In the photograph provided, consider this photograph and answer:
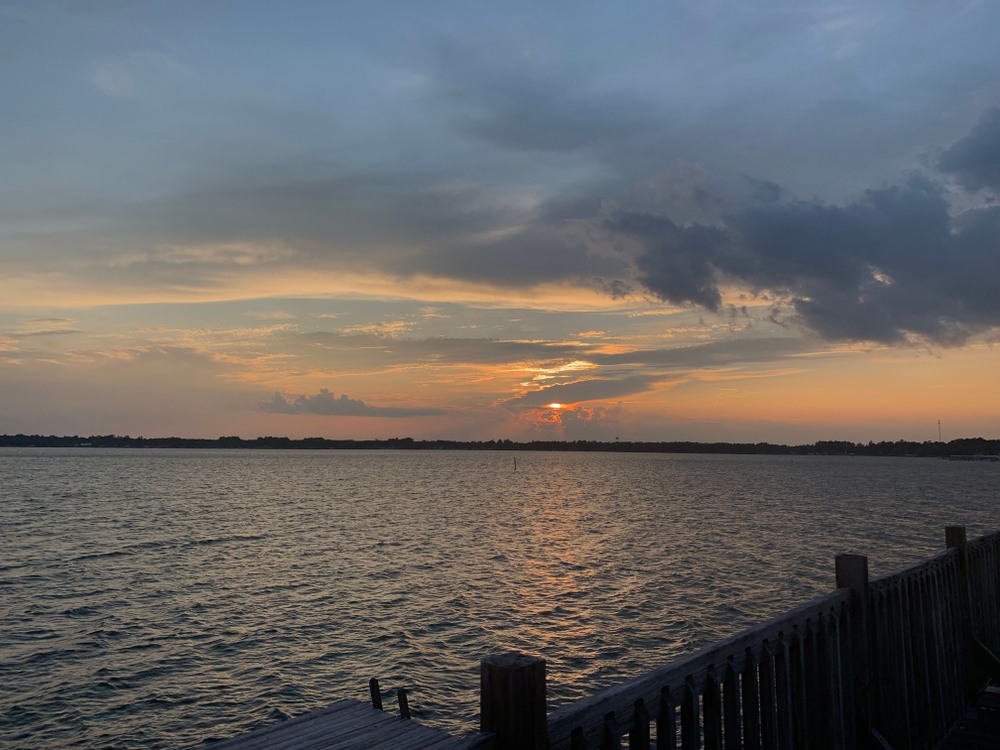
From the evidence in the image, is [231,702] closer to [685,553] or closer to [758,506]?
[685,553]

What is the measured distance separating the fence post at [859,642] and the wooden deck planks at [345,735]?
4.26 meters

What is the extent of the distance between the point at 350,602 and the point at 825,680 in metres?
21.5

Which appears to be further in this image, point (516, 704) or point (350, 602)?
point (350, 602)

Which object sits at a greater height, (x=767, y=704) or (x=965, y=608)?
(x=767, y=704)

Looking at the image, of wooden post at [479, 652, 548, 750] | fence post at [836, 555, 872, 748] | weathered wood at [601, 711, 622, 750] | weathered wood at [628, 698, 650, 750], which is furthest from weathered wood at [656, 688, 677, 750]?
fence post at [836, 555, 872, 748]

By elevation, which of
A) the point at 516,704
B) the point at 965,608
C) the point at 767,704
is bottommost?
the point at 965,608

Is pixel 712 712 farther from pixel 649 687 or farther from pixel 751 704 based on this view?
pixel 649 687

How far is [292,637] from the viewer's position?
67.6 feet

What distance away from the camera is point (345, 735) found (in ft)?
19.6

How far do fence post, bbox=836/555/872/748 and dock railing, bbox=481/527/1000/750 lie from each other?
0.01m

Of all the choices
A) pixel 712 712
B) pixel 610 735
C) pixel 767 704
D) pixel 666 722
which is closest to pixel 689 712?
pixel 666 722

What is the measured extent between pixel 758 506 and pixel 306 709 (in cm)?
6321

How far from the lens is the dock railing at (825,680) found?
3873 mm

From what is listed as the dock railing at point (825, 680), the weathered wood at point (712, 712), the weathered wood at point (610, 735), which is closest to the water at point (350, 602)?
the dock railing at point (825, 680)
